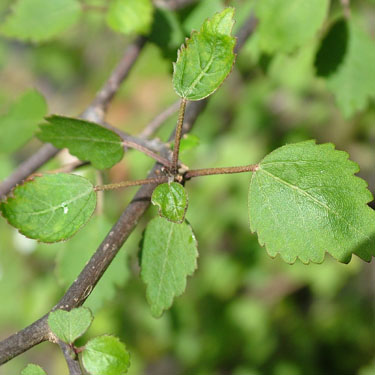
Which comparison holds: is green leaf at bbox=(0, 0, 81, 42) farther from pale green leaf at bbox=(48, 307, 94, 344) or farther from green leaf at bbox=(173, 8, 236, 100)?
pale green leaf at bbox=(48, 307, 94, 344)

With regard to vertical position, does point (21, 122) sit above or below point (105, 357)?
above

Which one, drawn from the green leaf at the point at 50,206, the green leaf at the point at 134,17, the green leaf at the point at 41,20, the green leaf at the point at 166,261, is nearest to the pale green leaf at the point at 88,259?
the green leaf at the point at 166,261

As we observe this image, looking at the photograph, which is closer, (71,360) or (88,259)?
(71,360)

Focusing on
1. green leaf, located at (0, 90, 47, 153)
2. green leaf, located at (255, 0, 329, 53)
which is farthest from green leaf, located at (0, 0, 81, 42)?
green leaf, located at (255, 0, 329, 53)

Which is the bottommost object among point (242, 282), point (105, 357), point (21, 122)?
point (242, 282)

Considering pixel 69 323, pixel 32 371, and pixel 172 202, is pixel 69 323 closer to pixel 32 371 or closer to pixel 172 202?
pixel 32 371

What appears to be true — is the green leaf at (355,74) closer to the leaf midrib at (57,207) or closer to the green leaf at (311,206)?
the green leaf at (311,206)

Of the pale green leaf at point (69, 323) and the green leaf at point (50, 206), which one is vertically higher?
the green leaf at point (50, 206)

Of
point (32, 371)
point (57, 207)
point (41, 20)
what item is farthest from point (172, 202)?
point (41, 20)
